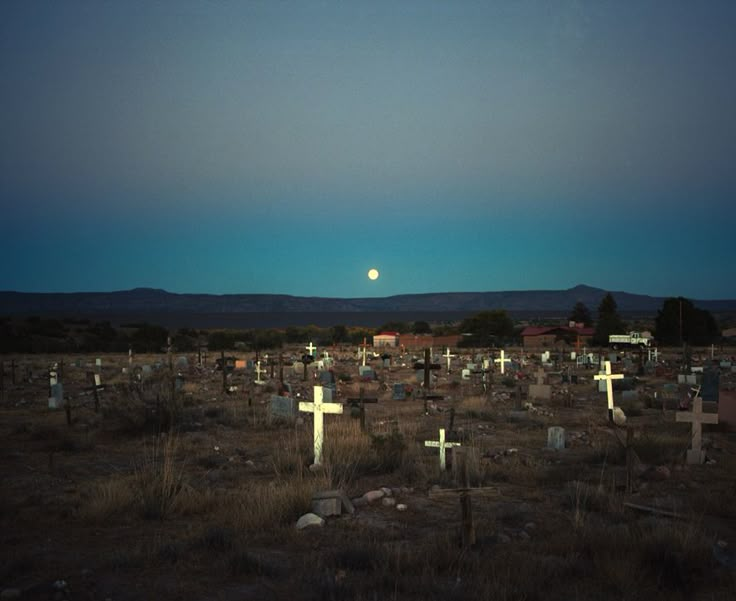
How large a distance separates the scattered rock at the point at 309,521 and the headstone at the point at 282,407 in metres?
8.97

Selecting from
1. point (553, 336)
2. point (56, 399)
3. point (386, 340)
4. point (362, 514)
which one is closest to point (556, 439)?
point (362, 514)

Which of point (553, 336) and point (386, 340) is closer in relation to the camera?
point (553, 336)

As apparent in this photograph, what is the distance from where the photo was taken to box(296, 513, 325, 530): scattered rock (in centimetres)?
723

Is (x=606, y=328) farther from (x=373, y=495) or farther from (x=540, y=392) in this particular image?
(x=373, y=495)

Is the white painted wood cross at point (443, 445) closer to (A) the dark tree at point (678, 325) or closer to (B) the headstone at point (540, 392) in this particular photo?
(B) the headstone at point (540, 392)

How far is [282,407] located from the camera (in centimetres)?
1642

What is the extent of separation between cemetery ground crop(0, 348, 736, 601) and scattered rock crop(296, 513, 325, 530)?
0.26 feet

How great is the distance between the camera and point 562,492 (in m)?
8.79

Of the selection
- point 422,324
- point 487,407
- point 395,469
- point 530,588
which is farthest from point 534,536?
point 422,324

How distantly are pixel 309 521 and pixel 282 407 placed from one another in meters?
9.27

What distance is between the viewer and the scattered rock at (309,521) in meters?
7.23

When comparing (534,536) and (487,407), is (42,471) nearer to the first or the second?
(534,536)

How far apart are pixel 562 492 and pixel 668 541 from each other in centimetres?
273

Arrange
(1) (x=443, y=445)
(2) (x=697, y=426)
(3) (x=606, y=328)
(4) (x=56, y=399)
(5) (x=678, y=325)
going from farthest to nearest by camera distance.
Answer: (3) (x=606, y=328) < (5) (x=678, y=325) < (4) (x=56, y=399) < (2) (x=697, y=426) < (1) (x=443, y=445)
